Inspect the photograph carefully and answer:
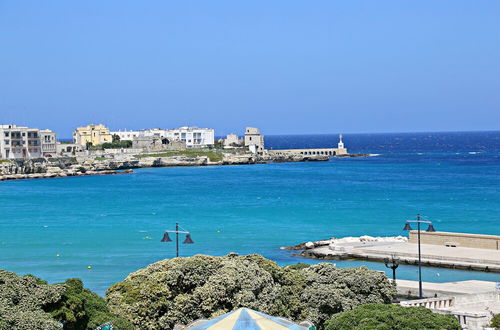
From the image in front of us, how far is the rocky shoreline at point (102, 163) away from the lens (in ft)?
354

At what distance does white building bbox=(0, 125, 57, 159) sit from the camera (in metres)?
111

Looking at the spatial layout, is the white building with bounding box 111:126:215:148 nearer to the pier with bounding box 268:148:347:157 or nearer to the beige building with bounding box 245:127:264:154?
the beige building with bounding box 245:127:264:154

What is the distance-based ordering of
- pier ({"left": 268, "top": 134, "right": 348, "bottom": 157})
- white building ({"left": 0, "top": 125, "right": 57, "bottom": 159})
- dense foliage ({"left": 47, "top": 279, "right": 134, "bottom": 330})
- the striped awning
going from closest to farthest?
the striped awning < dense foliage ({"left": 47, "top": 279, "right": 134, "bottom": 330}) < white building ({"left": 0, "top": 125, "right": 57, "bottom": 159}) < pier ({"left": 268, "top": 134, "right": 348, "bottom": 157})

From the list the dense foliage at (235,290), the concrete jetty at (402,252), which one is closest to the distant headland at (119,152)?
the concrete jetty at (402,252)

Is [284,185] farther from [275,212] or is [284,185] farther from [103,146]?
[103,146]

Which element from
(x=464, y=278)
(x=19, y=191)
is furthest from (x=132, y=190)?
(x=464, y=278)

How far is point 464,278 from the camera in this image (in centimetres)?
3203

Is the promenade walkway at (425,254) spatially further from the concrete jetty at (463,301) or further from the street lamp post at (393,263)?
the concrete jetty at (463,301)

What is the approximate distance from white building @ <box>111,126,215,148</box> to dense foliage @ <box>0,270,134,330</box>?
13267cm

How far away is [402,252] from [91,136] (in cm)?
11399

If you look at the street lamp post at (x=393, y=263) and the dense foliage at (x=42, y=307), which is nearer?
the dense foliage at (x=42, y=307)

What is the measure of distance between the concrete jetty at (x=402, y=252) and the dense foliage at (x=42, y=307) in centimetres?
2097

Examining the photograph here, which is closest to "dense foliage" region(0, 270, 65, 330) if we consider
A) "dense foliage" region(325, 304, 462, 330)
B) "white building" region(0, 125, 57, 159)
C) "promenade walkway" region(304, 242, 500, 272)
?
"dense foliage" region(325, 304, 462, 330)

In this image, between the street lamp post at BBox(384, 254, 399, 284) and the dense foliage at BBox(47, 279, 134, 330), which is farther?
the street lamp post at BBox(384, 254, 399, 284)
